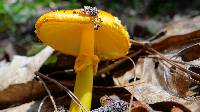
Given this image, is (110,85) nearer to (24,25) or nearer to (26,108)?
(26,108)

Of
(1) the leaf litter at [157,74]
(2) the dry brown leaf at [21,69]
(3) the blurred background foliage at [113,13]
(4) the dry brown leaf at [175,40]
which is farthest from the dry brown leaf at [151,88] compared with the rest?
(3) the blurred background foliage at [113,13]

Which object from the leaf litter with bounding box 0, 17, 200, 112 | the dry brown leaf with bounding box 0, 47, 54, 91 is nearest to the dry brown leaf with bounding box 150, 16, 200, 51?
the leaf litter with bounding box 0, 17, 200, 112

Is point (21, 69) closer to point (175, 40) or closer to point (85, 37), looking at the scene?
A: point (85, 37)

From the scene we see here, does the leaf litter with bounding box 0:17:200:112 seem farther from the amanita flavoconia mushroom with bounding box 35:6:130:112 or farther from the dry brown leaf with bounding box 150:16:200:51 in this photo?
the amanita flavoconia mushroom with bounding box 35:6:130:112

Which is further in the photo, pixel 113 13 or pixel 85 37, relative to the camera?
pixel 113 13

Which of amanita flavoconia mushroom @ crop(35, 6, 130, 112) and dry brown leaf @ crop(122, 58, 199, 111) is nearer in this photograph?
amanita flavoconia mushroom @ crop(35, 6, 130, 112)

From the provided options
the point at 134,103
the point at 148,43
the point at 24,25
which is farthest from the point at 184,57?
the point at 24,25

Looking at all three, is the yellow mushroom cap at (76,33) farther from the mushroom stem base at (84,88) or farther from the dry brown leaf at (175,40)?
the dry brown leaf at (175,40)

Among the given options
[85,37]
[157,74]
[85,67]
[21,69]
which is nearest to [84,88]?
[85,67]
